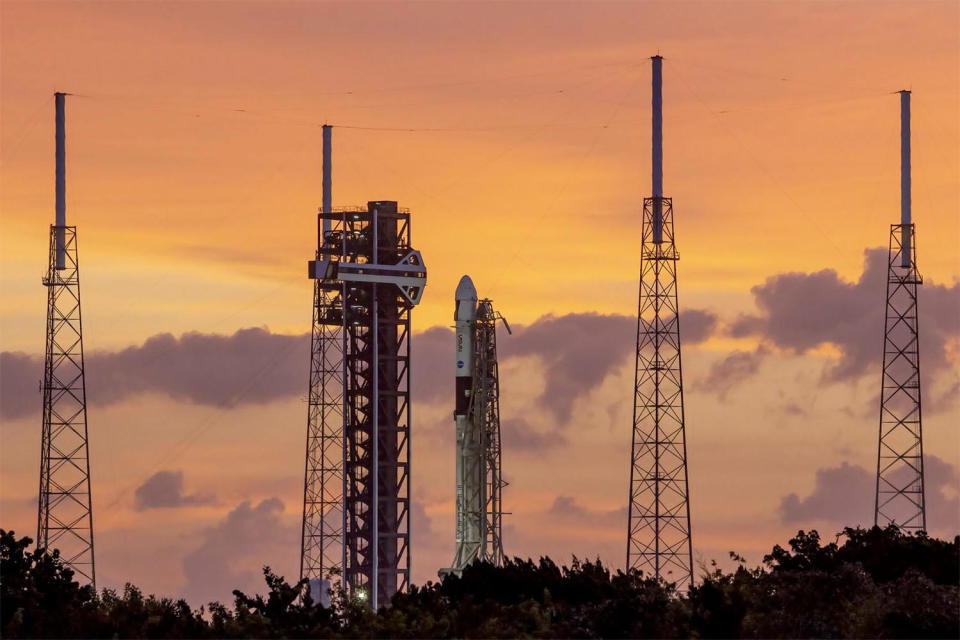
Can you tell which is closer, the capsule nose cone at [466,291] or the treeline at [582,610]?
the treeline at [582,610]

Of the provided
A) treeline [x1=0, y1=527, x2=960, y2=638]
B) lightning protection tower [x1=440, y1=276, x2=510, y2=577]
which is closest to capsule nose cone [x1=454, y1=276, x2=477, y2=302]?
lightning protection tower [x1=440, y1=276, x2=510, y2=577]

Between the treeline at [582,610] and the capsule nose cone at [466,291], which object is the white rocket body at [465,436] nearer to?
the capsule nose cone at [466,291]

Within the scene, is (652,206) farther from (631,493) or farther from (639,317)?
(631,493)

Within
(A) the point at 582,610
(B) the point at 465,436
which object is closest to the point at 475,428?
(B) the point at 465,436

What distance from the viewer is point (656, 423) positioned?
360 ft

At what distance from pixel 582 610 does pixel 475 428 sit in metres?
37.7

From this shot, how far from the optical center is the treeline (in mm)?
82625

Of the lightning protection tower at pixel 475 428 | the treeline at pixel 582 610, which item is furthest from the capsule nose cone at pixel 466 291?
the treeline at pixel 582 610

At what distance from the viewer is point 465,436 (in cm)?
12456

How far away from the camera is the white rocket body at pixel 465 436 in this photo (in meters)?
123

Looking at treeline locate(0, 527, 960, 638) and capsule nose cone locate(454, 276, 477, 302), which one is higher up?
capsule nose cone locate(454, 276, 477, 302)

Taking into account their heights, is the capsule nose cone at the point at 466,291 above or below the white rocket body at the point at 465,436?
above

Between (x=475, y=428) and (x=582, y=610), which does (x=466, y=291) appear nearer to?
(x=475, y=428)

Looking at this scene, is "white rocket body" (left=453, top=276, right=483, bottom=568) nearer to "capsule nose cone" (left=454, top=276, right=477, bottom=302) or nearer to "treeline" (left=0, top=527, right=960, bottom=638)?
"capsule nose cone" (left=454, top=276, right=477, bottom=302)
